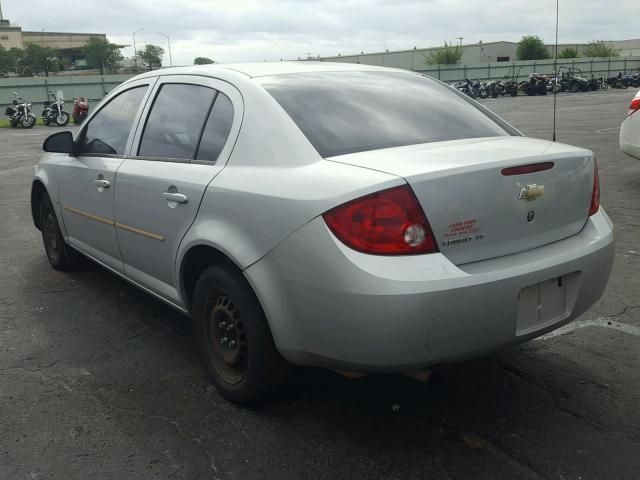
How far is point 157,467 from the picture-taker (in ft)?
8.71

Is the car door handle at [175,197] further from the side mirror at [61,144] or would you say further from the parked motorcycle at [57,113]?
the parked motorcycle at [57,113]

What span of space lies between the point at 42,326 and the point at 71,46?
135104 mm

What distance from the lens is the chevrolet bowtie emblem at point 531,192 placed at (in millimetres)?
2688

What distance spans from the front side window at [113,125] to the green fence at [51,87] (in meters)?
31.9

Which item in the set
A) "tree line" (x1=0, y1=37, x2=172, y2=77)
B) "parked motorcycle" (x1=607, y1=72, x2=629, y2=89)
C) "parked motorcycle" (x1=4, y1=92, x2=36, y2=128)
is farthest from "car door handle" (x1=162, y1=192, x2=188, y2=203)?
"tree line" (x1=0, y1=37, x2=172, y2=77)

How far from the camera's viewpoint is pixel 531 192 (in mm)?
2709

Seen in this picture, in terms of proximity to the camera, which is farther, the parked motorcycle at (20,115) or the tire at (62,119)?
the tire at (62,119)

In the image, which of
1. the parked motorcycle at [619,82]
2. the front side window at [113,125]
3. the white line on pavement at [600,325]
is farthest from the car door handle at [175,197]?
the parked motorcycle at [619,82]

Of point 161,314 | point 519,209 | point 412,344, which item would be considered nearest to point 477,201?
point 519,209

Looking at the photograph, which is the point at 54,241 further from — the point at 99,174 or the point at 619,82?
the point at 619,82

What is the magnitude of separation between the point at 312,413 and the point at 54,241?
3456 millimetres

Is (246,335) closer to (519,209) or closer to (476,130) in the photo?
(519,209)

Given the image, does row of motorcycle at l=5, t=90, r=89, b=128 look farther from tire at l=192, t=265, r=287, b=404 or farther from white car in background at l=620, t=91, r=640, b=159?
tire at l=192, t=265, r=287, b=404

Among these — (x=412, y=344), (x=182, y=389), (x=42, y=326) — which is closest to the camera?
(x=412, y=344)
